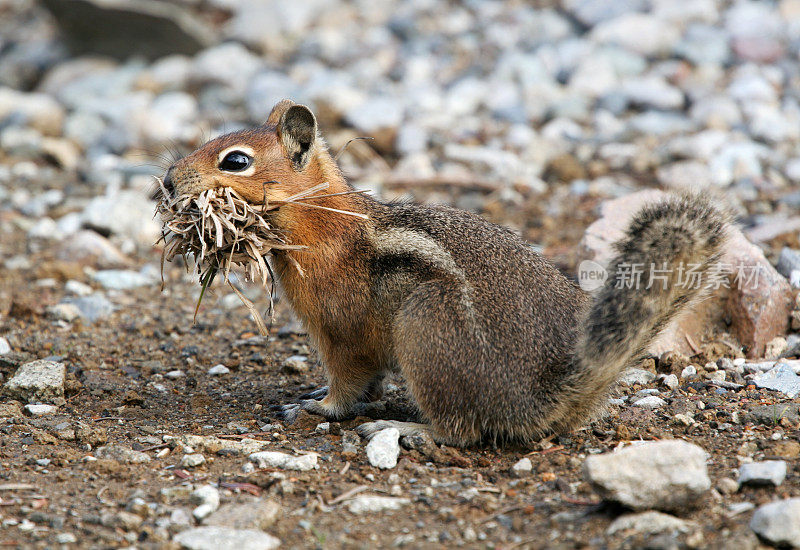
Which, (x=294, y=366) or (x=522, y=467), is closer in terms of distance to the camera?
(x=522, y=467)

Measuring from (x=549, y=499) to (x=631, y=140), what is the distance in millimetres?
7593

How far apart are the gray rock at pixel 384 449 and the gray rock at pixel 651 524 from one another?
4.53ft

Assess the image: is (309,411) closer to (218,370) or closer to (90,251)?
(218,370)

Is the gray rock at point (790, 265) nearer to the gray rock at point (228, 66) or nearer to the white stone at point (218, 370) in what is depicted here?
the white stone at point (218, 370)

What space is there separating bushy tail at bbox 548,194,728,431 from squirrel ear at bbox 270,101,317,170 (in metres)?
2.13

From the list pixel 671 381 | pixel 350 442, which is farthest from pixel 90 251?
pixel 671 381

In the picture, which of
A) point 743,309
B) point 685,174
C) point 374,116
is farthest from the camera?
point 374,116

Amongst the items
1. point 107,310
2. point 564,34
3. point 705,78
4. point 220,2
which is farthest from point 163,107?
point 705,78

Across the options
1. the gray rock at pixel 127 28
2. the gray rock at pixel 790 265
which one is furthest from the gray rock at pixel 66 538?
the gray rock at pixel 127 28

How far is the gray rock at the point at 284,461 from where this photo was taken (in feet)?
15.8

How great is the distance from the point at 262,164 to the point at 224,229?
52cm

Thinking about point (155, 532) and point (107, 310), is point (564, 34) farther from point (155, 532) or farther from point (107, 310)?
point (155, 532)

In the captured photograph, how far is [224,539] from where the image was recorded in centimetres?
391

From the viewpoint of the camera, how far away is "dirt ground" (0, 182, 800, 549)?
405 cm
